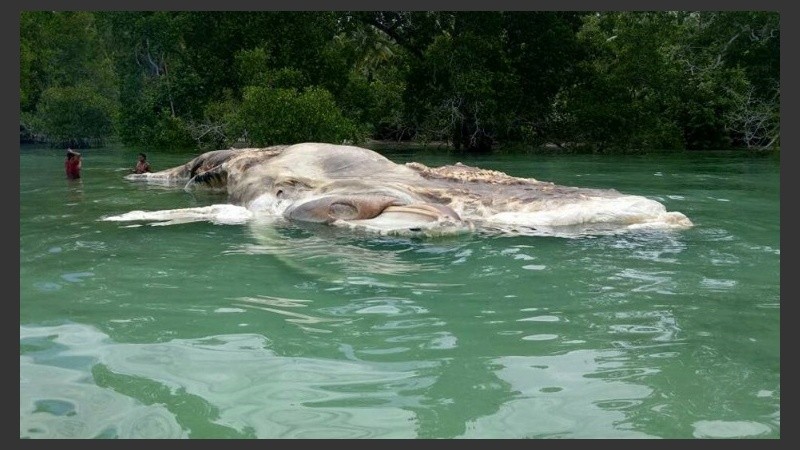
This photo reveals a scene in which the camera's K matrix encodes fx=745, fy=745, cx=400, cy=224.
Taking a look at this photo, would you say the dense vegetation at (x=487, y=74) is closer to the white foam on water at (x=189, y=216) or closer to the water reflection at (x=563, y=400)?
the white foam on water at (x=189, y=216)

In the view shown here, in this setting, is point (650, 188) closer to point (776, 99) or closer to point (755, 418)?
point (755, 418)

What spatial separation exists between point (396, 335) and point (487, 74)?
2193 centimetres

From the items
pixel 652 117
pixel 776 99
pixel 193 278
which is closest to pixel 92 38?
pixel 652 117

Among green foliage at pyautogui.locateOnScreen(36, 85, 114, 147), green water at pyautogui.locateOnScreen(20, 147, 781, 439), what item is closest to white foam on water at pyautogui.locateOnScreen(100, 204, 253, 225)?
green water at pyautogui.locateOnScreen(20, 147, 781, 439)

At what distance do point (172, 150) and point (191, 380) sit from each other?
75.0 ft

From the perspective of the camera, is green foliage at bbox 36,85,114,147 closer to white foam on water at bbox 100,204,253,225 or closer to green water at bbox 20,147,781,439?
white foam on water at bbox 100,204,253,225

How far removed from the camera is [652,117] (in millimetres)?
25750

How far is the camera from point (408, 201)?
891cm

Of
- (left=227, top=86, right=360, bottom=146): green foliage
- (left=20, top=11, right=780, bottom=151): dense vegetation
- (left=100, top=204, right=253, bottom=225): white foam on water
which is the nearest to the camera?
(left=100, top=204, right=253, bottom=225): white foam on water

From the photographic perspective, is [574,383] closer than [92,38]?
Yes

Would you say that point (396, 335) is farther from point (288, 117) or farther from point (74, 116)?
point (74, 116)

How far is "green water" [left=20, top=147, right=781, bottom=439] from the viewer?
3.52 metres

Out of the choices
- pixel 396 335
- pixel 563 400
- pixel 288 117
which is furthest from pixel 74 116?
pixel 563 400

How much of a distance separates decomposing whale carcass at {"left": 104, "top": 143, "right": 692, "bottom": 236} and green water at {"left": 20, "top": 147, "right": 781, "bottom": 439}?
0.50m
